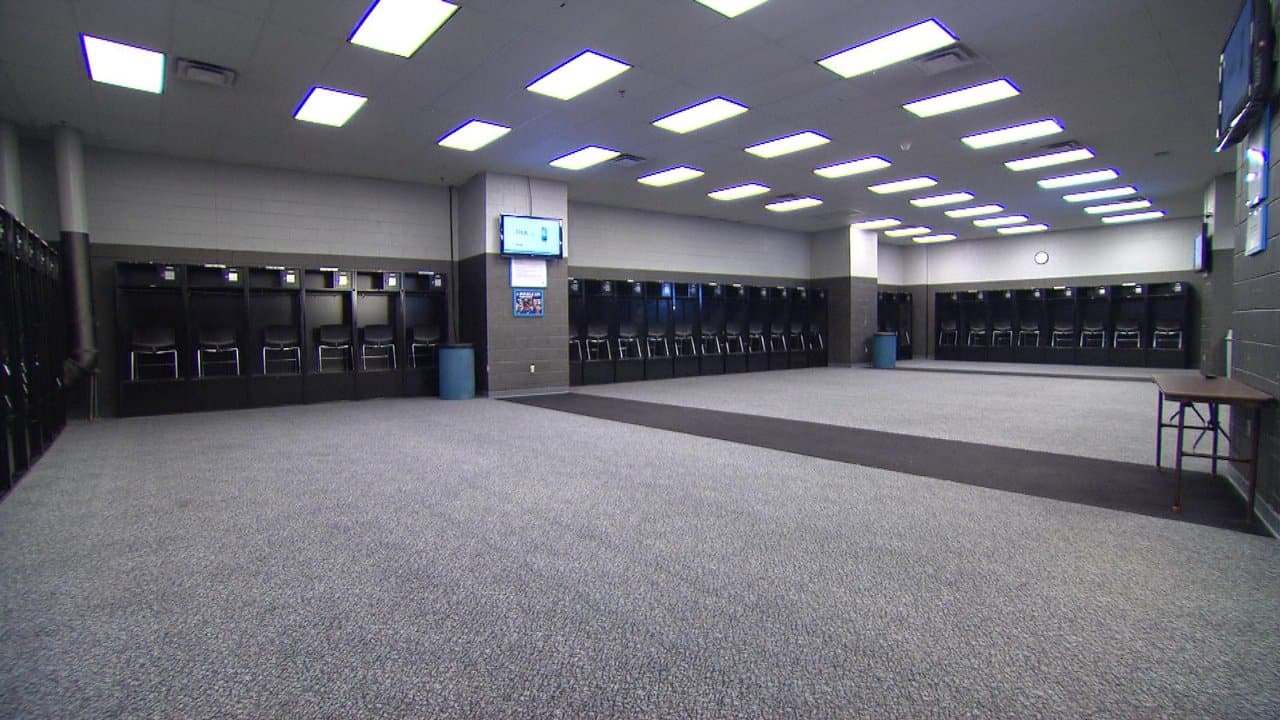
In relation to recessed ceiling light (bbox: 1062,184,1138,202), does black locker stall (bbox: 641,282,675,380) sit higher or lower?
lower

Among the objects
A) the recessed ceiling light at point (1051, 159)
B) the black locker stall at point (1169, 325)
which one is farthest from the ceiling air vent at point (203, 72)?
the black locker stall at point (1169, 325)

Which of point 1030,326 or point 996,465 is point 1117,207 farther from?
point 996,465

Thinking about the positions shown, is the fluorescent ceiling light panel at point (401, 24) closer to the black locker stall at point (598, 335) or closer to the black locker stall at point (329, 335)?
the black locker stall at point (329, 335)

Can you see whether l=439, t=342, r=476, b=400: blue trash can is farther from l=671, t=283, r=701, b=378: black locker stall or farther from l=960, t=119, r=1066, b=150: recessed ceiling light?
l=960, t=119, r=1066, b=150: recessed ceiling light

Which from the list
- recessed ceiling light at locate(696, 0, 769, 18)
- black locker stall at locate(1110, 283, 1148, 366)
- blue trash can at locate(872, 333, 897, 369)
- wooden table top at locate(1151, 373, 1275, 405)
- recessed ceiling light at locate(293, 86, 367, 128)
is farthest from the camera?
blue trash can at locate(872, 333, 897, 369)

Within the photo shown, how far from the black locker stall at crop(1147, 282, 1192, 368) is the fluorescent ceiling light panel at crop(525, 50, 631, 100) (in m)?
13.1

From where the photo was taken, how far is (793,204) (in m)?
10.6

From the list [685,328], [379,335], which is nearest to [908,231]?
[685,328]

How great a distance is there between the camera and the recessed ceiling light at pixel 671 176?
8.28 metres

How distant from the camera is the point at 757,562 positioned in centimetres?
237

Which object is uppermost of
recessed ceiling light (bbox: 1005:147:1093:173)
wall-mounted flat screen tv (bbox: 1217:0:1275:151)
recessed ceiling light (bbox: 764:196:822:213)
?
recessed ceiling light (bbox: 764:196:822:213)

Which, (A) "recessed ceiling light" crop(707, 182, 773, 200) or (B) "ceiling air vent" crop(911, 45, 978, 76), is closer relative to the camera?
(B) "ceiling air vent" crop(911, 45, 978, 76)

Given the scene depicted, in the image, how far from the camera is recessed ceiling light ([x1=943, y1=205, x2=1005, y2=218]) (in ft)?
36.1

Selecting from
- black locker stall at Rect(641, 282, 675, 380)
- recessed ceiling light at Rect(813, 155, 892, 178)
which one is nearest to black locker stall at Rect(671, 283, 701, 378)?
black locker stall at Rect(641, 282, 675, 380)
